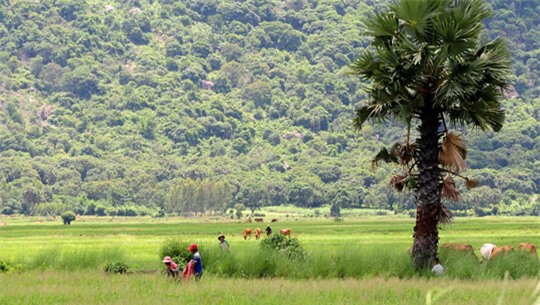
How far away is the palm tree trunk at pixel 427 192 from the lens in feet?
129

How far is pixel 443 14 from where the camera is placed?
40.1 m

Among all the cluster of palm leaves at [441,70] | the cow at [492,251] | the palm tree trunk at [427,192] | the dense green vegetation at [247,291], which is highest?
the cluster of palm leaves at [441,70]

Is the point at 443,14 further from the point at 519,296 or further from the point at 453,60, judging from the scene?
the point at 519,296

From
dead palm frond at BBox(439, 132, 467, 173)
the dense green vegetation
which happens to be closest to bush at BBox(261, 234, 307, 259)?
the dense green vegetation

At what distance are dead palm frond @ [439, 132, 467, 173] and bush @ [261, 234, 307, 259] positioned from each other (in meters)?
6.06

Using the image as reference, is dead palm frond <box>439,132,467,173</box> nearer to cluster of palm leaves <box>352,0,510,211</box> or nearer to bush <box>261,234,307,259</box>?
cluster of palm leaves <box>352,0,510,211</box>

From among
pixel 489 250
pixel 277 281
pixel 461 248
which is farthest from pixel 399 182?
pixel 277 281

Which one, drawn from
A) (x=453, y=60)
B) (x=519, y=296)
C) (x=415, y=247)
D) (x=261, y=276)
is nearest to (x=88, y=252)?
(x=261, y=276)

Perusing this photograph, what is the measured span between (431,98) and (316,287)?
9.58 m

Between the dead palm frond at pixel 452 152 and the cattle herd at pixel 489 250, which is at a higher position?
the dead palm frond at pixel 452 152

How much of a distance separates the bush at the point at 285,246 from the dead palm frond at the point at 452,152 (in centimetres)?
606

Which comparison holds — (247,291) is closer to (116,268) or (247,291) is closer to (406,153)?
(116,268)

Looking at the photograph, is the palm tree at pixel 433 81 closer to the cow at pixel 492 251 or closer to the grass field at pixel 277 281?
the grass field at pixel 277 281

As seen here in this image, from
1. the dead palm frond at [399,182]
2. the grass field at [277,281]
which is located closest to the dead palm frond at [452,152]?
the dead palm frond at [399,182]
